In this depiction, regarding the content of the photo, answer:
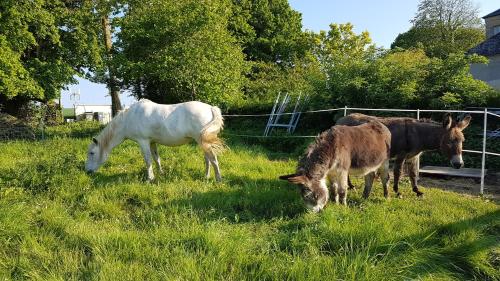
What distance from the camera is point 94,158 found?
7711 mm

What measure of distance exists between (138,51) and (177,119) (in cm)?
916

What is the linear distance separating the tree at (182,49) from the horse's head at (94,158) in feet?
23.0

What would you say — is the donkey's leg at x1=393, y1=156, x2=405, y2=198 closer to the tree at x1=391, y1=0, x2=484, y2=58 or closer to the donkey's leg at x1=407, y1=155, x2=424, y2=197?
the donkey's leg at x1=407, y1=155, x2=424, y2=197

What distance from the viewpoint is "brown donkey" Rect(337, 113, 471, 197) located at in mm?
6523

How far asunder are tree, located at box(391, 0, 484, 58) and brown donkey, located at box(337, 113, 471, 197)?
114 ft

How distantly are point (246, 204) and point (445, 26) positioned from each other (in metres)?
42.2

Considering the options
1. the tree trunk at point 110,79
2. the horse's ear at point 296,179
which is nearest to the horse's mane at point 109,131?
the horse's ear at point 296,179

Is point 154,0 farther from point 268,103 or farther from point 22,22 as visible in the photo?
point 268,103

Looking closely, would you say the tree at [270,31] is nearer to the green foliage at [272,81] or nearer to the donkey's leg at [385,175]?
the green foliage at [272,81]

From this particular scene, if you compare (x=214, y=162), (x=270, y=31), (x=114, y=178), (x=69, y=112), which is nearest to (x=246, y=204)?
(x=214, y=162)

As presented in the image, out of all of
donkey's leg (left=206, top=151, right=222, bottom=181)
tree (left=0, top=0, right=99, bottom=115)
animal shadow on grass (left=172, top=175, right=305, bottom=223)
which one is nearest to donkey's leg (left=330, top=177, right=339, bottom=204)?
animal shadow on grass (left=172, top=175, right=305, bottom=223)

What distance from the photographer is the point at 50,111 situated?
19938 millimetres

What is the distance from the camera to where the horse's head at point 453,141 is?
647 centimetres

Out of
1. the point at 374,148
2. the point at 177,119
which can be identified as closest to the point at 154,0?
the point at 177,119
